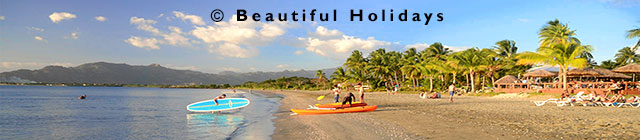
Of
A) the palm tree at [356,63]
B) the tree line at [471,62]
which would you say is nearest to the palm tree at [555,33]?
the tree line at [471,62]

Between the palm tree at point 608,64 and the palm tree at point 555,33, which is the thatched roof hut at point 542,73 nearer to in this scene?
the palm tree at point 555,33

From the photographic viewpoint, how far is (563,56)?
2475cm

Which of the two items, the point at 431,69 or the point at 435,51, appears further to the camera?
the point at 435,51

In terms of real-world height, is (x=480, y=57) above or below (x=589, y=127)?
above

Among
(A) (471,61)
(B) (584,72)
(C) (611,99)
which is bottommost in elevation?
(C) (611,99)

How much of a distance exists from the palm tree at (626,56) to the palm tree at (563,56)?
43.3 meters

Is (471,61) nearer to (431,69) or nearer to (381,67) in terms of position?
(431,69)

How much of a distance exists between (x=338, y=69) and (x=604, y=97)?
52.6 m

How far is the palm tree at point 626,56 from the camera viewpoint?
5700 cm

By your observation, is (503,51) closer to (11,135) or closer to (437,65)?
(437,65)

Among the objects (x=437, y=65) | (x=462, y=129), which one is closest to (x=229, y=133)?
(x=462, y=129)

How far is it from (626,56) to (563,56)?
4724 centimetres

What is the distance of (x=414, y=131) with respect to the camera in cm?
898

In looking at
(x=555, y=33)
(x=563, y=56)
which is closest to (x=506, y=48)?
(x=555, y=33)
